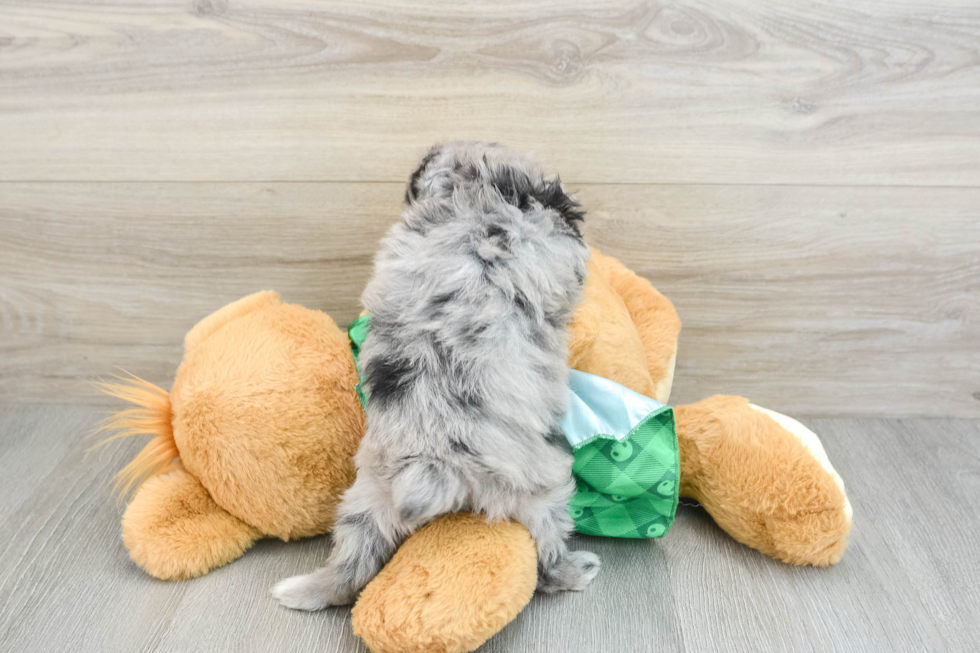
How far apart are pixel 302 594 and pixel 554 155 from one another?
581 millimetres

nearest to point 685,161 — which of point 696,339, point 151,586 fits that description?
point 696,339

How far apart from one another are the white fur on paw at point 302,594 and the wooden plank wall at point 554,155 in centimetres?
39

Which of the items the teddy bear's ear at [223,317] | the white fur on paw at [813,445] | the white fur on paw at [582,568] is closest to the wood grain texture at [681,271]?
the teddy bear's ear at [223,317]

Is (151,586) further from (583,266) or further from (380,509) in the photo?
(583,266)

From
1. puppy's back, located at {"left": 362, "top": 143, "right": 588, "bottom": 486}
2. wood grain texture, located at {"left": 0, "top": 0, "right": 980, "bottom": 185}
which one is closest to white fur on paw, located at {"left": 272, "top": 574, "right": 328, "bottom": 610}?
puppy's back, located at {"left": 362, "top": 143, "right": 588, "bottom": 486}

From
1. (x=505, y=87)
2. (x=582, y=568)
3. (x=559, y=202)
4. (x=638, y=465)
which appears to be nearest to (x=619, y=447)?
(x=638, y=465)

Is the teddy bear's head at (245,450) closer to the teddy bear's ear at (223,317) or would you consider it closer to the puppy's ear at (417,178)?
the teddy bear's ear at (223,317)

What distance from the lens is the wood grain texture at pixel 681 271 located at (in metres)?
0.89

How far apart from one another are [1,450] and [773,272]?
1084 millimetres

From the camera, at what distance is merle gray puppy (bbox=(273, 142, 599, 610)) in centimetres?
56

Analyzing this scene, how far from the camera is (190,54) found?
0.83 meters

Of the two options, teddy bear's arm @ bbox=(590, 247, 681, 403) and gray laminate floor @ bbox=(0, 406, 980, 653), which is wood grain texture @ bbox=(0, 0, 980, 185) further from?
gray laminate floor @ bbox=(0, 406, 980, 653)

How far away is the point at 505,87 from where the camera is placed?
2.73 feet

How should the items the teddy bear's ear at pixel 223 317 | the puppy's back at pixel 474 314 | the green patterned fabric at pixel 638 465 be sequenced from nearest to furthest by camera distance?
the puppy's back at pixel 474 314
the green patterned fabric at pixel 638 465
the teddy bear's ear at pixel 223 317
